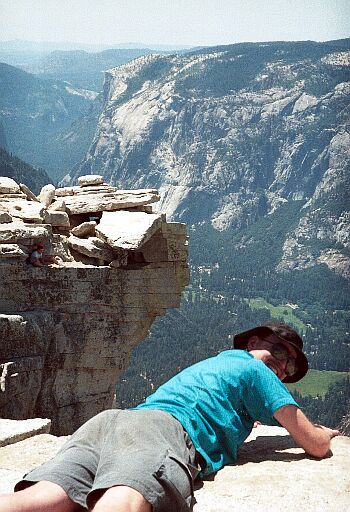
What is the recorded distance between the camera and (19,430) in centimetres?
1012

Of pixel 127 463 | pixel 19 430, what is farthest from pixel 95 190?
pixel 127 463

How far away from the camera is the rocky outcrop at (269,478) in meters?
7.48

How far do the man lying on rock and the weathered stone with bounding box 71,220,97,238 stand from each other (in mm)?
A: 9693

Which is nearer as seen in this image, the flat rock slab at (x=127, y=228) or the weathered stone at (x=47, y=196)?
the flat rock slab at (x=127, y=228)

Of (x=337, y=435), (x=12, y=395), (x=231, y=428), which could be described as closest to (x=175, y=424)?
(x=231, y=428)

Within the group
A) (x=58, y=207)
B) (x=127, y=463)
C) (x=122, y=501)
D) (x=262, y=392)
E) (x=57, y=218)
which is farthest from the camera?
(x=58, y=207)

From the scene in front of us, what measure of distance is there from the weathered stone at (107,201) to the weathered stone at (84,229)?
0.50 m

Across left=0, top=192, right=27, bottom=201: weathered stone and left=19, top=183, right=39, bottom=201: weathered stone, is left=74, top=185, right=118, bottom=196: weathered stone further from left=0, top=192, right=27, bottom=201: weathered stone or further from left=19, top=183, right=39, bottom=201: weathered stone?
left=0, top=192, right=27, bottom=201: weathered stone

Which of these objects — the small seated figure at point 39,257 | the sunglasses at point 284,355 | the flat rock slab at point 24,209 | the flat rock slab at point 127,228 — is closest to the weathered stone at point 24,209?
the flat rock slab at point 24,209

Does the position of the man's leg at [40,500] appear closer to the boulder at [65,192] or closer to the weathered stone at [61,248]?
the weathered stone at [61,248]

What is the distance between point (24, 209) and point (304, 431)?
1078 cm

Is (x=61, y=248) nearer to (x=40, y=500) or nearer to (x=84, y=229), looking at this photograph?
(x=84, y=229)

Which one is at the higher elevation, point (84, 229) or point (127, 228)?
point (127, 228)

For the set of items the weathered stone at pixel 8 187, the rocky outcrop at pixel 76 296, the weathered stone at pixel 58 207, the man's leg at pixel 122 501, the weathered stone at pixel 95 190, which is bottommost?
the rocky outcrop at pixel 76 296
